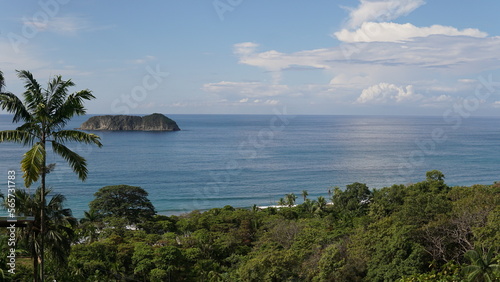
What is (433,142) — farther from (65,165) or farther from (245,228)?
(245,228)

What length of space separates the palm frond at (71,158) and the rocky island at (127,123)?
572 ft

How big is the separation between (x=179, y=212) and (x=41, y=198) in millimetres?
49739

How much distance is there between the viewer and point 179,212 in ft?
195

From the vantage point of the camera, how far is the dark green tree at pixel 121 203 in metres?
43.4

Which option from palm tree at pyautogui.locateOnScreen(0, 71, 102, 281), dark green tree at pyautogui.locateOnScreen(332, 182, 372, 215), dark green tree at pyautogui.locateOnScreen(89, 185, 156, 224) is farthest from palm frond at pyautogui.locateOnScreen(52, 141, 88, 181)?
dark green tree at pyautogui.locateOnScreen(332, 182, 372, 215)

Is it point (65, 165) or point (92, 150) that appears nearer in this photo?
point (65, 165)

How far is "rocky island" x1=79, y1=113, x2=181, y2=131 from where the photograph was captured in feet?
582

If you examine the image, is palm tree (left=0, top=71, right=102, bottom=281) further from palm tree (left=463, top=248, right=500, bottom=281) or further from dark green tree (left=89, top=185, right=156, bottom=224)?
dark green tree (left=89, top=185, right=156, bottom=224)

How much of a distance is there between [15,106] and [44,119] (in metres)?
0.81

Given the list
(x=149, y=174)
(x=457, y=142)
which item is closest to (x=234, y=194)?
(x=149, y=174)

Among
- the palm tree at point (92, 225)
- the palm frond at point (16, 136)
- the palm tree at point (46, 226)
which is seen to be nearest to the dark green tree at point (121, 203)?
the palm tree at point (92, 225)

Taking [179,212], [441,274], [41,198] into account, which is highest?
[41,198]

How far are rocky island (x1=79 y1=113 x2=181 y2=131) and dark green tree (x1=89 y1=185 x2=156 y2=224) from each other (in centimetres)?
13995

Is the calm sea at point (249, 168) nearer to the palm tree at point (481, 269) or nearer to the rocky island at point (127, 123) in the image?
the rocky island at point (127, 123)
